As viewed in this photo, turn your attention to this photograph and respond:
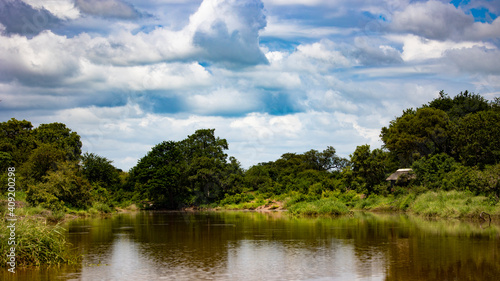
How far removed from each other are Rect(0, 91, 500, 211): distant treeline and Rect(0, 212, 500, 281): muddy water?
16366 millimetres

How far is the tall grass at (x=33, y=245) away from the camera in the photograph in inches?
760

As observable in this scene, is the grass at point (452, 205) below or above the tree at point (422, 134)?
below

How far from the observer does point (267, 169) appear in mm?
91312

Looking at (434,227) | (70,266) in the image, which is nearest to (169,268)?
(70,266)

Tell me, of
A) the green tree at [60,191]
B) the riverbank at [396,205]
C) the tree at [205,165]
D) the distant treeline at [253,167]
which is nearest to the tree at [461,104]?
the distant treeline at [253,167]

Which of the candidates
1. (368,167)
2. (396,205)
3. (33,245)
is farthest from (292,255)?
(368,167)

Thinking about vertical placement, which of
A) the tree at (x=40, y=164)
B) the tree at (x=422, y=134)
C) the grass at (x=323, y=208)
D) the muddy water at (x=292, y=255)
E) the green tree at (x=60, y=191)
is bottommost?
the muddy water at (x=292, y=255)

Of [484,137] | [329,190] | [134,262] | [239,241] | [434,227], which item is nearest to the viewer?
[134,262]

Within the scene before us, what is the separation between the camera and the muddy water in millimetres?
18547

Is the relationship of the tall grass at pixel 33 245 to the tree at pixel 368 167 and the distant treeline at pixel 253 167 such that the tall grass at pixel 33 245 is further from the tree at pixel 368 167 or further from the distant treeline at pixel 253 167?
the tree at pixel 368 167

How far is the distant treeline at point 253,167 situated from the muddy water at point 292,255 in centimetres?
1637

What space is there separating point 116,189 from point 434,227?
210 ft

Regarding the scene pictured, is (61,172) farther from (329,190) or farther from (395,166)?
(395,166)

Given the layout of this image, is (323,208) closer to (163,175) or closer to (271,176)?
(163,175)
